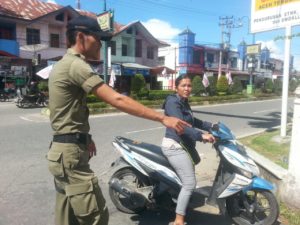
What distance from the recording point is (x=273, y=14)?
28.4 feet

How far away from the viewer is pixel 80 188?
262 centimetres

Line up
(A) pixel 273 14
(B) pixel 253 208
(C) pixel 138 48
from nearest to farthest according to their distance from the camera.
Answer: (B) pixel 253 208
(A) pixel 273 14
(C) pixel 138 48

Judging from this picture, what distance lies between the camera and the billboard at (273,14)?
26.7ft

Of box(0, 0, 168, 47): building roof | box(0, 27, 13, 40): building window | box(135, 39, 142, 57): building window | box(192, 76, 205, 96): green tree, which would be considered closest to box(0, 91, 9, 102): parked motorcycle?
box(0, 27, 13, 40): building window

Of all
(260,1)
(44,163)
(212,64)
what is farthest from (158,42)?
(44,163)

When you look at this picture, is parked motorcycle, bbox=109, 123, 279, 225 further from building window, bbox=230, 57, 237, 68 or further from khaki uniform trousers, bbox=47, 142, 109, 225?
building window, bbox=230, 57, 237, 68

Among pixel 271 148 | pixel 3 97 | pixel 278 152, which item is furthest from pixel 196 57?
pixel 278 152

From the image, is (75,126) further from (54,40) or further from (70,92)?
(54,40)

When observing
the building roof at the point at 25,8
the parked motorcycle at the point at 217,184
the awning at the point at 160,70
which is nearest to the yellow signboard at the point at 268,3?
the parked motorcycle at the point at 217,184

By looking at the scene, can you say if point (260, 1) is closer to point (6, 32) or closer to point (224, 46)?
point (6, 32)

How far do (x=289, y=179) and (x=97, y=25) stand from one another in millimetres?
3100

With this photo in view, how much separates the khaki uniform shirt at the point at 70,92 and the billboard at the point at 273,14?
272 inches

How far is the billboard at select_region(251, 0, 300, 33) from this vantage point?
8.12 metres

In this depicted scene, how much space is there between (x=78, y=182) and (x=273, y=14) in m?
7.54
